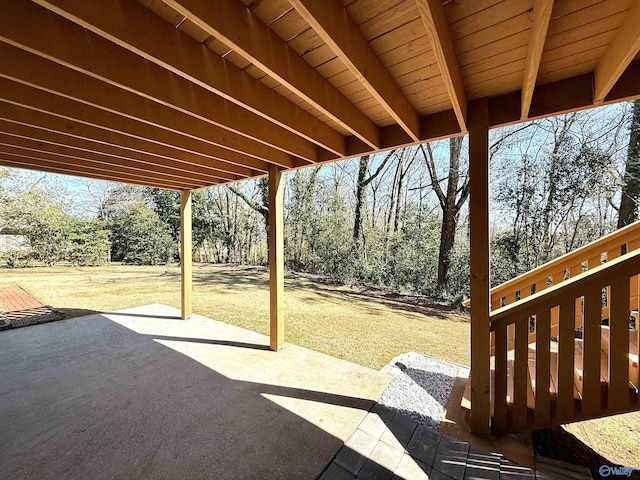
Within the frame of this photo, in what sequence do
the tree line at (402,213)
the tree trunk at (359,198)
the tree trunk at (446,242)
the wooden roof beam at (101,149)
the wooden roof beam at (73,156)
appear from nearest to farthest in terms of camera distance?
1. the wooden roof beam at (101,149)
2. the wooden roof beam at (73,156)
3. the tree line at (402,213)
4. the tree trunk at (446,242)
5. the tree trunk at (359,198)

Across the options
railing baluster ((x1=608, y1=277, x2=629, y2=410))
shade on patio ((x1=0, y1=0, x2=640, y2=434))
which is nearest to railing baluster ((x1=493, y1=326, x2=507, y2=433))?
shade on patio ((x1=0, y1=0, x2=640, y2=434))

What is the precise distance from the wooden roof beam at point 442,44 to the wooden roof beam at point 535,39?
0.30 meters

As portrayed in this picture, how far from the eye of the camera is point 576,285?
1.58m

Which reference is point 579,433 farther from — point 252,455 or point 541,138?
point 541,138

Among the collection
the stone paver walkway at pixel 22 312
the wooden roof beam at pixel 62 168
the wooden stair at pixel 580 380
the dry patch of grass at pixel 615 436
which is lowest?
the dry patch of grass at pixel 615 436

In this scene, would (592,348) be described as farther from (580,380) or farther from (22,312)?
(22,312)

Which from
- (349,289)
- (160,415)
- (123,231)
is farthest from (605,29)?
(123,231)

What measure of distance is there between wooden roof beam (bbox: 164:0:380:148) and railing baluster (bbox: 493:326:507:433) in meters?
1.87

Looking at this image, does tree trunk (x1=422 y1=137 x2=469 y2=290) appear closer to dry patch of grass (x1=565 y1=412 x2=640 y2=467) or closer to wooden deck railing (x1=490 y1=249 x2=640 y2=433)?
dry patch of grass (x1=565 y1=412 x2=640 y2=467)

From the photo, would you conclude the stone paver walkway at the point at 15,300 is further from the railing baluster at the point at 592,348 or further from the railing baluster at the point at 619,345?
the railing baluster at the point at 619,345

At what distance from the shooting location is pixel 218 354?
3070 millimetres

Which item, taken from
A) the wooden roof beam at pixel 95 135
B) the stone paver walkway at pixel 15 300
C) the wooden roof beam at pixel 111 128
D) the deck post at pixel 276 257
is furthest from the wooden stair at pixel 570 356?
the stone paver walkway at pixel 15 300

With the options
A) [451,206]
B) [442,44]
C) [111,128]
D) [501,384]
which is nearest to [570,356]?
[501,384]

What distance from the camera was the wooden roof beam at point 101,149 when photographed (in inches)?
76.7
